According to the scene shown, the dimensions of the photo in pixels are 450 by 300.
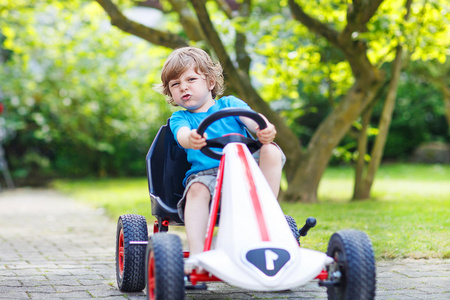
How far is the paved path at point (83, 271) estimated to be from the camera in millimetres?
3152

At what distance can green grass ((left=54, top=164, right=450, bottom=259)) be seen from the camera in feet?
14.5

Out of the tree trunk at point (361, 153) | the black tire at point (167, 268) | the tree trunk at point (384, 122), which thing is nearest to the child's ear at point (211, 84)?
the black tire at point (167, 268)

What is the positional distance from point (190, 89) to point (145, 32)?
3980mm

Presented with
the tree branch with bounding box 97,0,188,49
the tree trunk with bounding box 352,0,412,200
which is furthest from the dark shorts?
the tree trunk with bounding box 352,0,412,200

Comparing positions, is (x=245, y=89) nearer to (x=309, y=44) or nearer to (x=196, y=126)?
(x=309, y=44)

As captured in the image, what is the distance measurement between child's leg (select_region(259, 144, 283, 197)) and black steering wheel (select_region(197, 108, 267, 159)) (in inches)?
2.0

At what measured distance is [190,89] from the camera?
3172mm

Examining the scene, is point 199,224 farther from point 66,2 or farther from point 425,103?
point 425,103

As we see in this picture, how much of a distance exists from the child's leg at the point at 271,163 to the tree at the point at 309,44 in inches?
138

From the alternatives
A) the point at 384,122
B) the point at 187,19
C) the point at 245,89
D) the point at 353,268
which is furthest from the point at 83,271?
the point at 384,122

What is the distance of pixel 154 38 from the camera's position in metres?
7.00

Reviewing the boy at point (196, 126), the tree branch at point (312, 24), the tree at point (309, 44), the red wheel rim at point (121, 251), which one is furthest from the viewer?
the tree branch at point (312, 24)

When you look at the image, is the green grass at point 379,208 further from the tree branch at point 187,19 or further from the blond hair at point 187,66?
the tree branch at point 187,19

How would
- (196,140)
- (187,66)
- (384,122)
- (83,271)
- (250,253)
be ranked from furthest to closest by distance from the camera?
(384,122) → (83,271) → (187,66) → (196,140) → (250,253)
